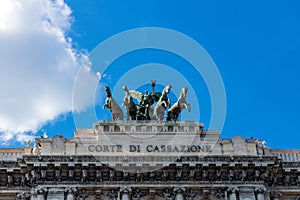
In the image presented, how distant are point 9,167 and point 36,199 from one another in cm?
273

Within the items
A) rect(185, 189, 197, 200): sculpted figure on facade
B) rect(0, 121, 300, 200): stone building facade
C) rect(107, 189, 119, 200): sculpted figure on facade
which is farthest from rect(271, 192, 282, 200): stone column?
rect(107, 189, 119, 200): sculpted figure on facade

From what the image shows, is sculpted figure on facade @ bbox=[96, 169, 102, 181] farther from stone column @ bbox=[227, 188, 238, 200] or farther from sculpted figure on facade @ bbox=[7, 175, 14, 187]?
stone column @ bbox=[227, 188, 238, 200]

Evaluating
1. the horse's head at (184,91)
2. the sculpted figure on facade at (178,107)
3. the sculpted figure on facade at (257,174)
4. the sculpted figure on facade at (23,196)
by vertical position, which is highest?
the horse's head at (184,91)

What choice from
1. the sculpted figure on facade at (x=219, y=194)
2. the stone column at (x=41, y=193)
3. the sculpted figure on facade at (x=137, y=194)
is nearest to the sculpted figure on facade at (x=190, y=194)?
the sculpted figure on facade at (x=219, y=194)

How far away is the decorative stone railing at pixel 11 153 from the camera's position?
4588 centimetres

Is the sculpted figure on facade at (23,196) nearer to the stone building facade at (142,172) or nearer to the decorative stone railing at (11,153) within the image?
the stone building facade at (142,172)

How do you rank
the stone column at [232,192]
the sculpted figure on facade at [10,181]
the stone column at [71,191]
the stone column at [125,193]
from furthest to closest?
the sculpted figure on facade at [10,181] < the stone column at [232,192] < the stone column at [125,193] < the stone column at [71,191]

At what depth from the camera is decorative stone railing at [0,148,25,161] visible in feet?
151

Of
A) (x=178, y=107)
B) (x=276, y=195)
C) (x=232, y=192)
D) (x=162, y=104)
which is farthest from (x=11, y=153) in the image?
(x=276, y=195)

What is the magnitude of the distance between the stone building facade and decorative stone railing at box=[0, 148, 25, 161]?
0.06m

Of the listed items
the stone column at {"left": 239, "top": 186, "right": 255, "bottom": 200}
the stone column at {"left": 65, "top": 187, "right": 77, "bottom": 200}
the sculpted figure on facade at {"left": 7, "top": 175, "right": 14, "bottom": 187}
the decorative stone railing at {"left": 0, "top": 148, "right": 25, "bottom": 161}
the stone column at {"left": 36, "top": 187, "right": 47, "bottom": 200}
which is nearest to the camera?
the stone column at {"left": 36, "top": 187, "right": 47, "bottom": 200}

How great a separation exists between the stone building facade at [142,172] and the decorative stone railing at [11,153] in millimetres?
63

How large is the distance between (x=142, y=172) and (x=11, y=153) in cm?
857

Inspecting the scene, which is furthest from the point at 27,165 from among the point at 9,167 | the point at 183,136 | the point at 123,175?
the point at 183,136
